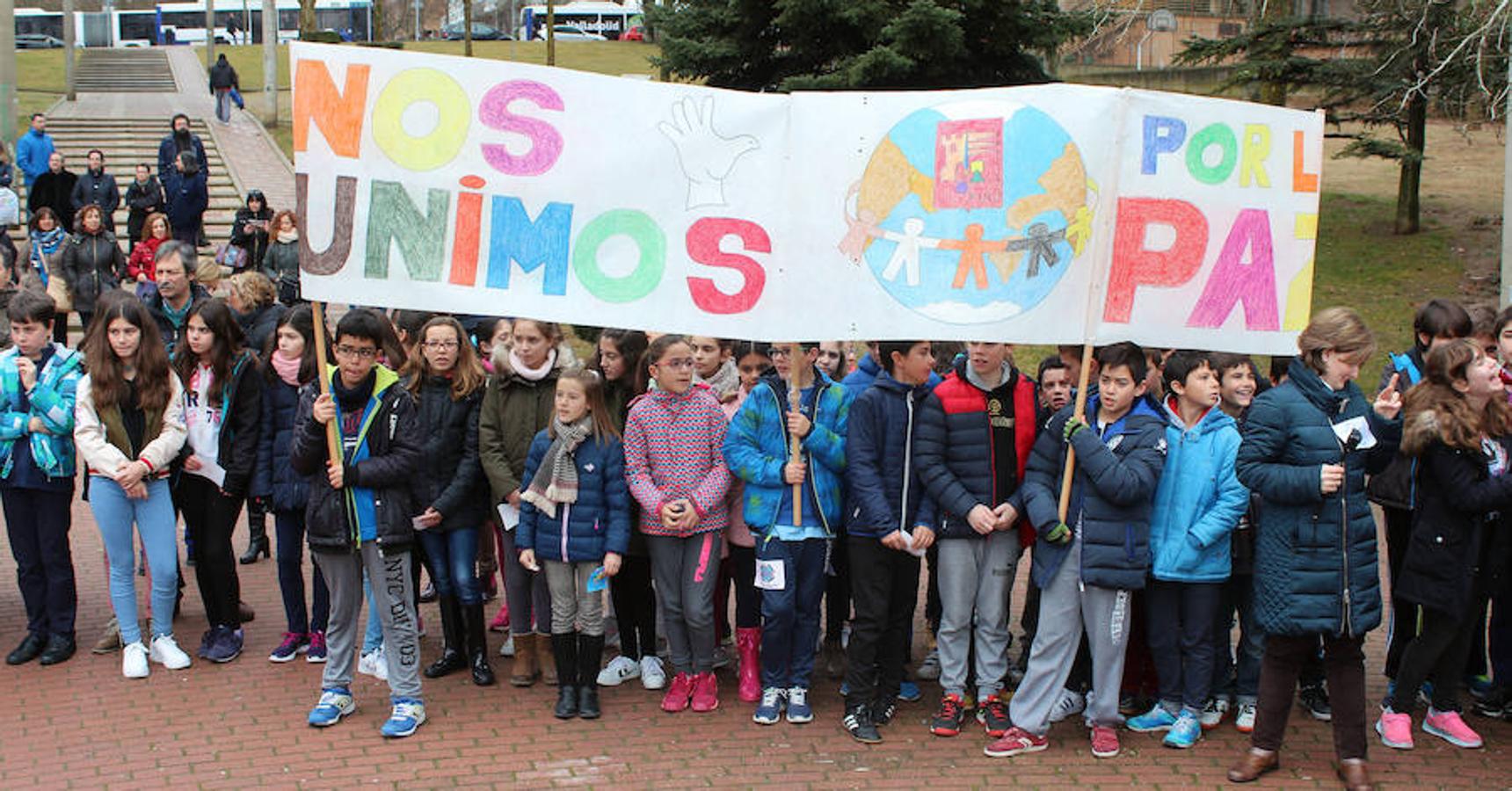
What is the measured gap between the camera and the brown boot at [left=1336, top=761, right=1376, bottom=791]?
630cm

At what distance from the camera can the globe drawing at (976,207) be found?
6.58 meters

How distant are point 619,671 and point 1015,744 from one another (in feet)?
7.11

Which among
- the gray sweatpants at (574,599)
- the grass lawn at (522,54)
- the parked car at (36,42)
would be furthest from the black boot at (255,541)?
the parked car at (36,42)

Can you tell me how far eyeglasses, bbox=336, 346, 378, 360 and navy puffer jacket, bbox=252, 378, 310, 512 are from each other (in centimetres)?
123

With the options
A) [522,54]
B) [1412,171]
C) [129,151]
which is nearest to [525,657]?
[1412,171]

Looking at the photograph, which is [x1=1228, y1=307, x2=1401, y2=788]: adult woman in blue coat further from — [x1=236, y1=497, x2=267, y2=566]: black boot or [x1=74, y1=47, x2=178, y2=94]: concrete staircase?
[x1=74, y1=47, x2=178, y2=94]: concrete staircase

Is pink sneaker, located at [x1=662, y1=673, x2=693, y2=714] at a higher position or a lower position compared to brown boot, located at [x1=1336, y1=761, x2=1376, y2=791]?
lower

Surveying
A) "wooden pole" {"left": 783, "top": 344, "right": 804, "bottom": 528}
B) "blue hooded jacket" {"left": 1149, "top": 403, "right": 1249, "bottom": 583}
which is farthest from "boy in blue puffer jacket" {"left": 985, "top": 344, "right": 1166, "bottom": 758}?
"wooden pole" {"left": 783, "top": 344, "right": 804, "bottom": 528}

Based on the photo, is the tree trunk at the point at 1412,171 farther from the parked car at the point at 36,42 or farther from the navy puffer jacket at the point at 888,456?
the parked car at the point at 36,42

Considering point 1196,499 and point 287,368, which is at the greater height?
point 287,368

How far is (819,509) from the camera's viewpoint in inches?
280

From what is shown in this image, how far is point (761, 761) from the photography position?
670 centimetres

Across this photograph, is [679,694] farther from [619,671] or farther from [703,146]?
[703,146]

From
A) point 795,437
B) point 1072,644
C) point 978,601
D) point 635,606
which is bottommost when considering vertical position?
point 635,606
